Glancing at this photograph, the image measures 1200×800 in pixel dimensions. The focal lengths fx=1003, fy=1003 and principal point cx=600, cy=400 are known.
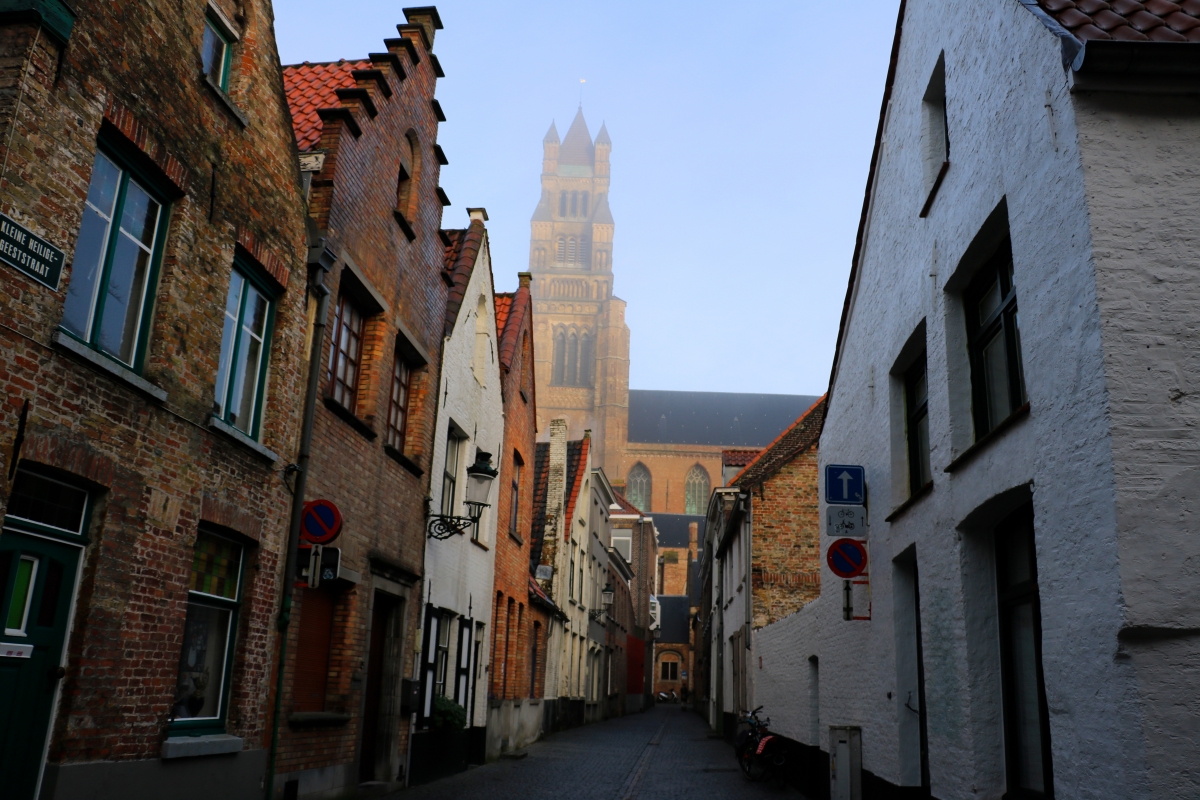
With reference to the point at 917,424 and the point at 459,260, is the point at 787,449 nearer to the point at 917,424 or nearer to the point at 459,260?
the point at 459,260

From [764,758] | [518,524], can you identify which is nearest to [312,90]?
[518,524]

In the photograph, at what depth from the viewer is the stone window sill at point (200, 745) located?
24.3 ft

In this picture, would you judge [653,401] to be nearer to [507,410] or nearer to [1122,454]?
[507,410]

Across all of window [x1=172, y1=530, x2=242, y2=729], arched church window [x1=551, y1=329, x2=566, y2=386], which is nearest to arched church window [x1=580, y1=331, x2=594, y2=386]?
arched church window [x1=551, y1=329, x2=566, y2=386]

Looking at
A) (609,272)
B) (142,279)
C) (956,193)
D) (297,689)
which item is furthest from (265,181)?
(609,272)

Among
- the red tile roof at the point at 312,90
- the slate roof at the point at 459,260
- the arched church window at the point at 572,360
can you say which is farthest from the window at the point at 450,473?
the arched church window at the point at 572,360

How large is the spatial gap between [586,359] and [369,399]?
73.0 meters

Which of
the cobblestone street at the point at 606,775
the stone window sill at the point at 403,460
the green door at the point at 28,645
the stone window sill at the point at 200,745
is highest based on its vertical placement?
the stone window sill at the point at 403,460

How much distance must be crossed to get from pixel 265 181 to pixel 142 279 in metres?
2.15

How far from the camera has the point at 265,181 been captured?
360 inches

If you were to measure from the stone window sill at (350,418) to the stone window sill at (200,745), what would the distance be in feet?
11.1

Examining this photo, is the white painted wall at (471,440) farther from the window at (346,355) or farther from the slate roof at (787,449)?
the slate roof at (787,449)

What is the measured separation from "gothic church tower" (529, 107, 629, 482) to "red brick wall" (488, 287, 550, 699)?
54583 mm

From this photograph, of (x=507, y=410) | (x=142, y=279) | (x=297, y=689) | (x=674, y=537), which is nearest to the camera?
(x=142, y=279)
